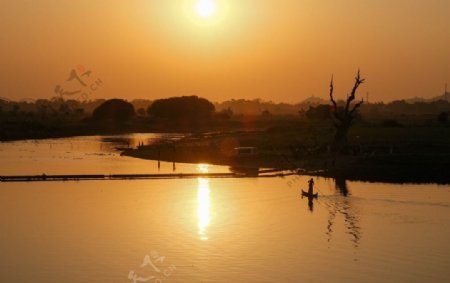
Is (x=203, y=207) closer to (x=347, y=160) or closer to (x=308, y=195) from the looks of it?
(x=308, y=195)

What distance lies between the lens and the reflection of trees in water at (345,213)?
40.0m

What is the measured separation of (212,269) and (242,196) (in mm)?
22466

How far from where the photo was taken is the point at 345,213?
152 ft

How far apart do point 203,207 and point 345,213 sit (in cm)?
1000

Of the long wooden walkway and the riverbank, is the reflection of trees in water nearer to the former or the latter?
the riverbank

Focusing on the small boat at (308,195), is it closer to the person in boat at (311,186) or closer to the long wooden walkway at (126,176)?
the person in boat at (311,186)

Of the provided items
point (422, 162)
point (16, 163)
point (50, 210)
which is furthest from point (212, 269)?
point (16, 163)

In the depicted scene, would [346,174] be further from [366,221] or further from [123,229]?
[123,229]

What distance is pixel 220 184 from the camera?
61.1 m

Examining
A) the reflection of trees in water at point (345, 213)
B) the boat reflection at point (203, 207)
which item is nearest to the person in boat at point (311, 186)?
the reflection of trees in water at point (345, 213)

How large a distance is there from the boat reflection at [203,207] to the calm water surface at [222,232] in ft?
0.29

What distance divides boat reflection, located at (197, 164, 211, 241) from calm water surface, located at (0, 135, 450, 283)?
0.29 feet

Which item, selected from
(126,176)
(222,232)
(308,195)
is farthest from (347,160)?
(222,232)

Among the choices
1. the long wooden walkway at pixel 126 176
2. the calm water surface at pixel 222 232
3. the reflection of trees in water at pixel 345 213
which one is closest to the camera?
the calm water surface at pixel 222 232
